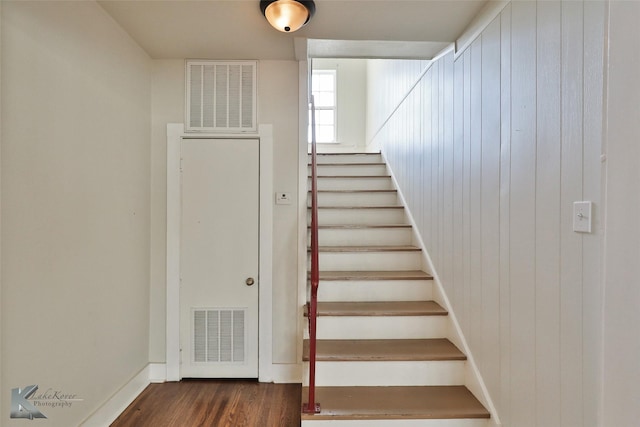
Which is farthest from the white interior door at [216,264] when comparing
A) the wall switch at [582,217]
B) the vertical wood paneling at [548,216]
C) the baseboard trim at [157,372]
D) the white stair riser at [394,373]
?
the wall switch at [582,217]

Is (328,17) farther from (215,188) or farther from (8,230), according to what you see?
(8,230)

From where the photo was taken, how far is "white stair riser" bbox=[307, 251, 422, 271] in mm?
2873

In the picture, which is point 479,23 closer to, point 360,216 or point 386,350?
point 360,216

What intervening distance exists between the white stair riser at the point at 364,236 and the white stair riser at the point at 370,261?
23cm

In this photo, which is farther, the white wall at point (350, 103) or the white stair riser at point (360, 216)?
the white wall at point (350, 103)

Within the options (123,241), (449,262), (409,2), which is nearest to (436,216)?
(449,262)

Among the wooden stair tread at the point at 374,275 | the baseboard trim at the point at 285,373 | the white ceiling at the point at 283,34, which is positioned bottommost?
the baseboard trim at the point at 285,373

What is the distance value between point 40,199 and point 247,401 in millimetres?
1755

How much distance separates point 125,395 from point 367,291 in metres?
1.81

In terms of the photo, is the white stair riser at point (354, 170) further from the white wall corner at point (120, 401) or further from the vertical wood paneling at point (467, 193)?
the white wall corner at point (120, 401)

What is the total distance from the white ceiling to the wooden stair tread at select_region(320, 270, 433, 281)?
67.0 inches

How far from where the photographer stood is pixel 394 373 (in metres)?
2.11

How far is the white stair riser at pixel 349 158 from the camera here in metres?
4.26

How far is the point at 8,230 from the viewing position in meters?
1.42
